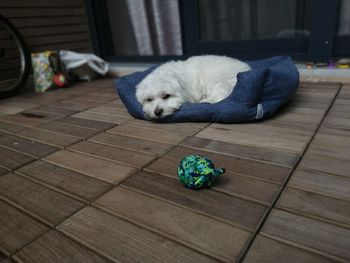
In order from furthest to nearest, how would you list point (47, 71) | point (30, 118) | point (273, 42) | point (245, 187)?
point (47, 71)
point (273, 42)
point (30, 118)
point (245, 187)

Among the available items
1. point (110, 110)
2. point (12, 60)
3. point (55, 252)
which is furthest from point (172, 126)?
point (12, 60)

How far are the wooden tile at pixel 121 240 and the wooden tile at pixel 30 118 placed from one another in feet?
4.60

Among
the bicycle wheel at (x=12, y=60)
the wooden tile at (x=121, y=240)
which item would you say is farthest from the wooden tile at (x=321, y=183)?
the bicycle wheel at (x=12, y=60)

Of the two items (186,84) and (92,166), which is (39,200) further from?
(186,84)

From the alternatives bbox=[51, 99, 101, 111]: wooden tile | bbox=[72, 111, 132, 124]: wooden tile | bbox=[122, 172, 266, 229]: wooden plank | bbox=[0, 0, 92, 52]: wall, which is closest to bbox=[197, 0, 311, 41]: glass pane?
bbox=[51, 99, 101, 111]: wooden tile

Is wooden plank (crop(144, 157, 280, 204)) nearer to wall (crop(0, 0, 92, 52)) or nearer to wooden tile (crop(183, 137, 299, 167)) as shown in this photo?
wooden tile (crop(183, 137, 299, 167))

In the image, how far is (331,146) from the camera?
1.47 m

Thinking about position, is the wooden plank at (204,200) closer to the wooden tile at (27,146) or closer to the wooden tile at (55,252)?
the wooden tile at (55,252)

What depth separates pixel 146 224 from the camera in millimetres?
1039

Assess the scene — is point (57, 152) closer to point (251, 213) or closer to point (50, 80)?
point (251, 213)

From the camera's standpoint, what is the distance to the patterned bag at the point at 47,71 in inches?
132

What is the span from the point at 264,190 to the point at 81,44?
11.6ft

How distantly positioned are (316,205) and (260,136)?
64 centimetres

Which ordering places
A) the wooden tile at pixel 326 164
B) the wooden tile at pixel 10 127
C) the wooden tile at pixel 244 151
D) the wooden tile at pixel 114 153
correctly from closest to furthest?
the wooden tile at pixel 326 164, the wooden tile at pixel 244 151, the wooden tile at pixel 114 153, the wooden tile at pixel 10 127
